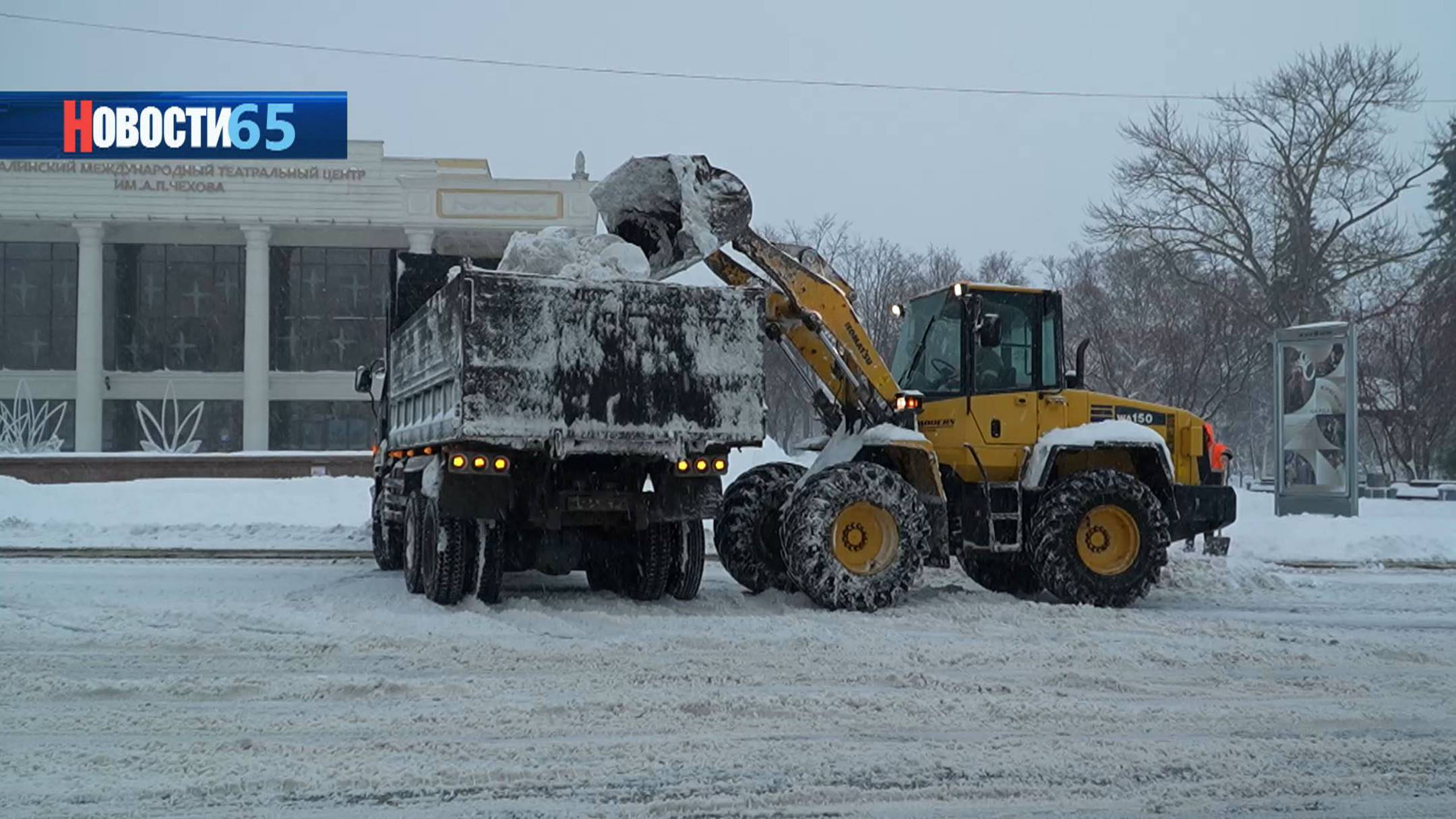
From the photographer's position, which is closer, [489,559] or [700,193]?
[489,559]

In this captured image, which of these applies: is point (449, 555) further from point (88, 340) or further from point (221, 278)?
point (221, 278)

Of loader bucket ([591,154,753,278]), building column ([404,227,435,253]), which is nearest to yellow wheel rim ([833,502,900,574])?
loader bucket ([591,154,753,278])

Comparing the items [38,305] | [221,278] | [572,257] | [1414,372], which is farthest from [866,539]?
[38,305]

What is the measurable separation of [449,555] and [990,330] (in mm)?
4810

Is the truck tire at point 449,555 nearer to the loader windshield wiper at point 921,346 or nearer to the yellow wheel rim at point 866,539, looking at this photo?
the yellow wheel rim at point 866,539

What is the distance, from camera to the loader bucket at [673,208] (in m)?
10.8

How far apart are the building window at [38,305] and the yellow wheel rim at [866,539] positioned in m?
42.1

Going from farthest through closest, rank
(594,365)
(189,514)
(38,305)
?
(38,305) → (189,514) → (594,365)

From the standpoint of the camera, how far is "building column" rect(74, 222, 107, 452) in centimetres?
4238

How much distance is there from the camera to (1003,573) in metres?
12.2

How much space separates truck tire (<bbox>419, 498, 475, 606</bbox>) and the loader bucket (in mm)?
2673

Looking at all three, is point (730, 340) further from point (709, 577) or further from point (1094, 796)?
point (1094, 796)

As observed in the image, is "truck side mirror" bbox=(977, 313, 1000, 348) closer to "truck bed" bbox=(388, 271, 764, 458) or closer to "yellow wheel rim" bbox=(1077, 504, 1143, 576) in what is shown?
"yellow wheel rim" bbox=(1077, 504, 1143, 576)

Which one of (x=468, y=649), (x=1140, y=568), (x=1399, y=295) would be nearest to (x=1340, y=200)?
(x=1399, y=295)
